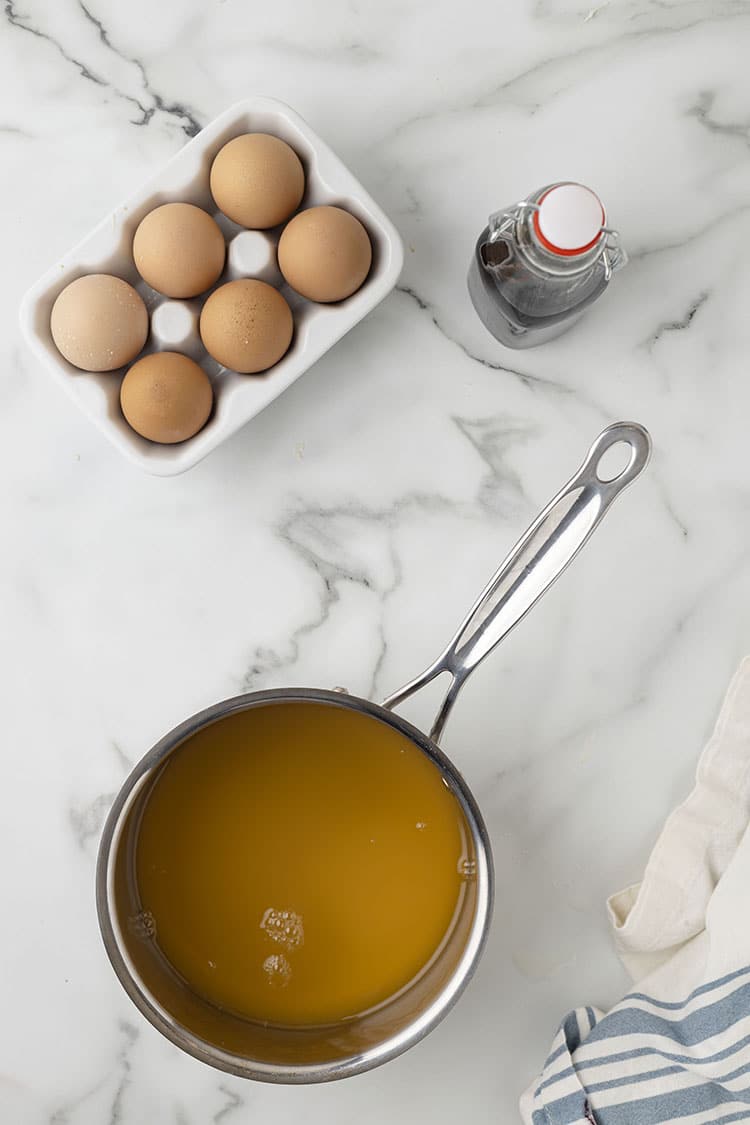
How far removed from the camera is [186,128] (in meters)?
0.87

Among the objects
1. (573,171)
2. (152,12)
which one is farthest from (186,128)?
(573,171)

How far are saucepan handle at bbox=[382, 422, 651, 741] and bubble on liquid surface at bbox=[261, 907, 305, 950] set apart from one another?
0.17 meters

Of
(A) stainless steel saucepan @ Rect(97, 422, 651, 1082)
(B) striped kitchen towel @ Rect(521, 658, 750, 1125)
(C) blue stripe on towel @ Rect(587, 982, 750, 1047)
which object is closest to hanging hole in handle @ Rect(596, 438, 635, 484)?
(A) stainless steel saucepan @ Rect(97, 422, 651, 1082)

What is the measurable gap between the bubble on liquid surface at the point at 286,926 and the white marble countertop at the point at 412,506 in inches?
6.5

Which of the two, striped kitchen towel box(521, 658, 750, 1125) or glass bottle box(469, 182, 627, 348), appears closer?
glass bottle box(469, 182, 627, 348)

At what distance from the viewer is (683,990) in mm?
842

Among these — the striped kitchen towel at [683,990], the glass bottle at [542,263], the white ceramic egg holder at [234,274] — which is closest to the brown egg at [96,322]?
the white ceramic egg holder at [234,274]

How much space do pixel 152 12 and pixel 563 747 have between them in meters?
0.70

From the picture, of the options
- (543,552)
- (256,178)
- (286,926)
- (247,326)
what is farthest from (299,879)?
(256,178)

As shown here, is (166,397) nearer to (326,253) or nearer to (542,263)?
(326,253)

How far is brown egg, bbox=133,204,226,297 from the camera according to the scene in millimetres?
780

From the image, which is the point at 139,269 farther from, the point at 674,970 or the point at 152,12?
the point at 674,970

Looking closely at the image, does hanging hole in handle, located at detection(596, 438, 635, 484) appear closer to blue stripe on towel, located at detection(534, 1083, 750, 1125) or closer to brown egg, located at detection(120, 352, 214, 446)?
brown egg, located at detection(120, 352, 214, 446)

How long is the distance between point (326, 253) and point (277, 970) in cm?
53
